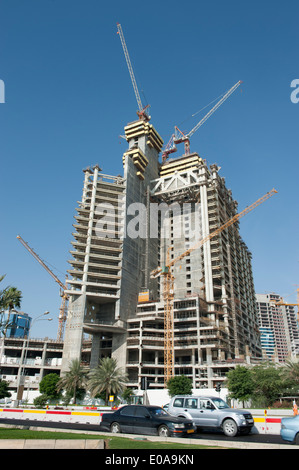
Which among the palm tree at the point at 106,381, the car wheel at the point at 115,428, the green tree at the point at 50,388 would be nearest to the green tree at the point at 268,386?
the palm tree at the point at 106,381

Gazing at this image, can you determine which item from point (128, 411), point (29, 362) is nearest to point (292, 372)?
point (128, 411)

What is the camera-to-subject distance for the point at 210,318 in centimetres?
8419

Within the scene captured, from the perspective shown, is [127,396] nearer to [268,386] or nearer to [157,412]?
[268,386]

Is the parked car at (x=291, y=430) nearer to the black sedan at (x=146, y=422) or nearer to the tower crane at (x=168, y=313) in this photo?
the black sedan at (x=146, y=422)

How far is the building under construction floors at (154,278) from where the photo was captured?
79250mm

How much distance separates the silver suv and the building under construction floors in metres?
58.0

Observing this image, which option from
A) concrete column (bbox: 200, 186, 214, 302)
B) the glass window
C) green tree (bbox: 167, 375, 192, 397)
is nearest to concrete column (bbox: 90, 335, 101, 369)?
green tree (bbox: 167, 375, 192, 397)

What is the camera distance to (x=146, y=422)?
1575 centimetres

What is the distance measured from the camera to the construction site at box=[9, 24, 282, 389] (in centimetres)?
7888

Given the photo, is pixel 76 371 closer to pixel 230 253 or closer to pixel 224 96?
pixel 230 253

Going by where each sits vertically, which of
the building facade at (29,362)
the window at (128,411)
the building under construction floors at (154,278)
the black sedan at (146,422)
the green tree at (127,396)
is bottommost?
the green tree at (127,396)

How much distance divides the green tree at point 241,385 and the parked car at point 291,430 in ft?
121

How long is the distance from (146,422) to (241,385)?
37.1 m
